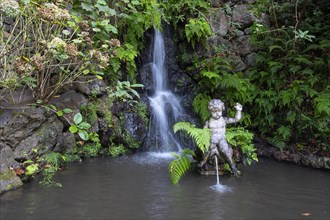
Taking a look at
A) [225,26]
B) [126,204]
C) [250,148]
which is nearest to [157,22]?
[225,26]

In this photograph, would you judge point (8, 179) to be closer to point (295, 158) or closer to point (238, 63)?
point (295, 158)

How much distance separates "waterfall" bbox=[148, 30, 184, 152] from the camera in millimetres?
7516

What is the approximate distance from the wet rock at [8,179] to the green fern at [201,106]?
4.19m

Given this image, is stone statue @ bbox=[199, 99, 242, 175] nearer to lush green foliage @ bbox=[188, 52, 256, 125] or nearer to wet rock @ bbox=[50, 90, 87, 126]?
lush green foliage @ bbox=[188, 52, 256, 125]

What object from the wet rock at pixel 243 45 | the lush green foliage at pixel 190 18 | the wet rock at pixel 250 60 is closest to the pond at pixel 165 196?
the wet rock at pixel 250 60

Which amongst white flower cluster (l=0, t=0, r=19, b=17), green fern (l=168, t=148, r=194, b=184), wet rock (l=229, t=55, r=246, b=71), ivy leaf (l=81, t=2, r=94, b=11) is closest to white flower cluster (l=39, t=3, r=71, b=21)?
white flower cluster (l=0, t=0, r=19, b=17)

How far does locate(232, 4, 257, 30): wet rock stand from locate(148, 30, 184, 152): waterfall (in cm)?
221

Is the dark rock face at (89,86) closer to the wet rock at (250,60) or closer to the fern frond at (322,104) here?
the wet rock at (250,60)

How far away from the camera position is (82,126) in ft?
15.1

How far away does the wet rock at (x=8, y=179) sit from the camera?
488cm

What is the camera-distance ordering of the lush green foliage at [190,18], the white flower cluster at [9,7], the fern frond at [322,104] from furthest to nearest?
1. the lush green foliage at [190,18]
2. the fern frond at [322,104]
3. the white flower cluster at [9,7]

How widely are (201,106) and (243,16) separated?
10.5ft

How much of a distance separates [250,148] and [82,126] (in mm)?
3253

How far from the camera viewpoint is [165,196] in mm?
4785
